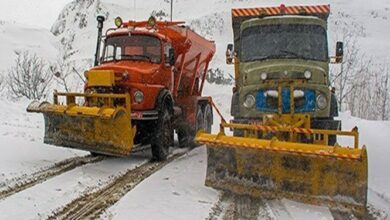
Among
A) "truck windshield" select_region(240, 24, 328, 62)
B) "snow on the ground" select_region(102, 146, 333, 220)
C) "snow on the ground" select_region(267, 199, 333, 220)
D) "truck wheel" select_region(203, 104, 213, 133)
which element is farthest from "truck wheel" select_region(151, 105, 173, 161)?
"truck wheel" select_region(203, 104, 213, 133)

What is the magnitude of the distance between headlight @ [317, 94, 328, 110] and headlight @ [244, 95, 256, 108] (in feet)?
3.00

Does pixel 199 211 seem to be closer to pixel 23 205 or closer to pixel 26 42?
pixel 23 205

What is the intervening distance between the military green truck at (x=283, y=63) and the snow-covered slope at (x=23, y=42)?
28.7m

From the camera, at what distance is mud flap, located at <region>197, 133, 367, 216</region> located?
4.77 m

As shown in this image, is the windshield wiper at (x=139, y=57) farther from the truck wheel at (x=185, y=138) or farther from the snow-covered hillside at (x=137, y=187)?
the truck wheel at (x=185, y=138)

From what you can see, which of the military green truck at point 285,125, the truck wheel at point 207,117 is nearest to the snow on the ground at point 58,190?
the military green truck at point 285,125

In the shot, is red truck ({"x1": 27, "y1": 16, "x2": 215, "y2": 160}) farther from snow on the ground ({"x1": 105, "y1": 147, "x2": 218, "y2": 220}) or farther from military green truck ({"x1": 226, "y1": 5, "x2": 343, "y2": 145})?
military green truck ({"x1": 226, "y1": 5, "x2": 343, "y2": 145})

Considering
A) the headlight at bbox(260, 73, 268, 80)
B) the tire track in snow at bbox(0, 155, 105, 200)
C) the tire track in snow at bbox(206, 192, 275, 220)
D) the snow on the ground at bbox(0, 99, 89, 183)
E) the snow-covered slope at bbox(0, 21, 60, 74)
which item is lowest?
the tire track in snow at bbox(206, 192, 275, 220)

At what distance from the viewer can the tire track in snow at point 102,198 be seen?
444 centimetres

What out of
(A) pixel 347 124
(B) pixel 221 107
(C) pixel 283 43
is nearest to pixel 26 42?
(B) pixel 221 107

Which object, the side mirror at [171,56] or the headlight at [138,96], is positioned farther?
the side mirror at [171,56]

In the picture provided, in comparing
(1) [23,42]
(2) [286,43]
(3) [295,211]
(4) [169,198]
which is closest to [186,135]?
(2) [286,43]

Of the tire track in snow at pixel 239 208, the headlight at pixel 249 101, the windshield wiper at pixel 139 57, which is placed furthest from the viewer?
the windshield wiper at pixel 139 57

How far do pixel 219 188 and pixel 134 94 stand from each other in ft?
8.55
